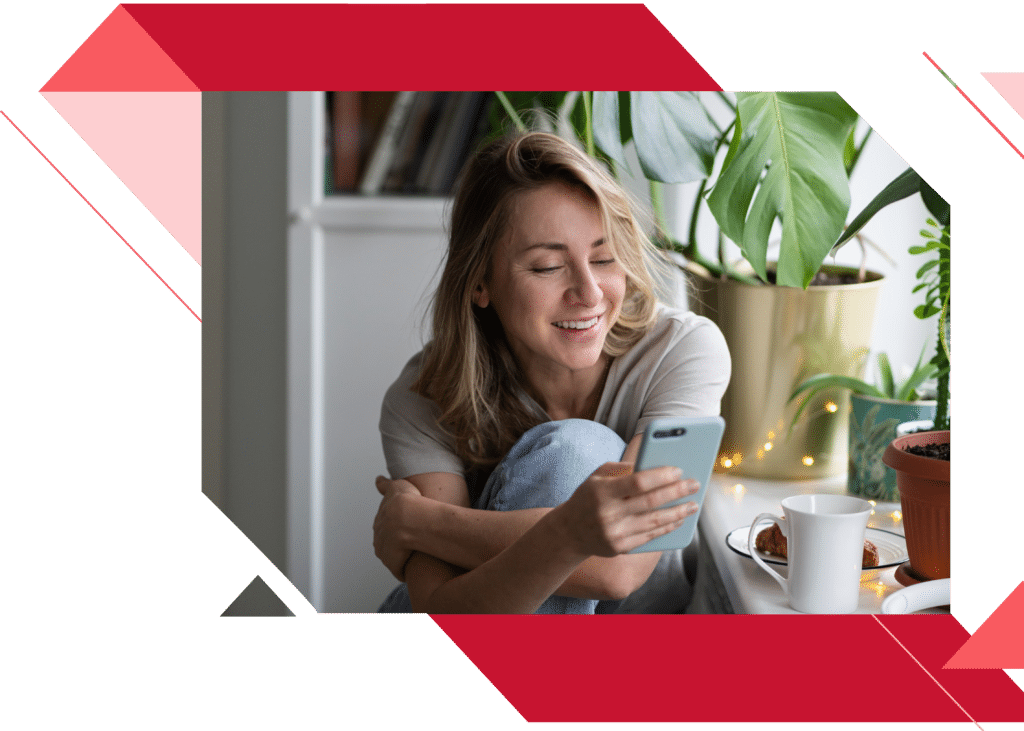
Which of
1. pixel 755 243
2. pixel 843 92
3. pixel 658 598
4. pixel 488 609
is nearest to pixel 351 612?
pixel 488 609

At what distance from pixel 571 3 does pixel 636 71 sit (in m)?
0.08

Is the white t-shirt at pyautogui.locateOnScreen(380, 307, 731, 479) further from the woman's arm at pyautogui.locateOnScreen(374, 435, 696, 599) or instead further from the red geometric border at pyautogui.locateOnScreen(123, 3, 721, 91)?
the red geometric border at pyautogui.locateOnScreen(123, 3, 721, 91)

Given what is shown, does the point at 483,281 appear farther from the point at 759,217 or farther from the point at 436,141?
the point at 759,217

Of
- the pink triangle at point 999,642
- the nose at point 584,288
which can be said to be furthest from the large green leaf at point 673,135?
the pink triangle at point 999,642

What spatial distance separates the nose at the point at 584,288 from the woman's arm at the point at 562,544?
5.7 inches

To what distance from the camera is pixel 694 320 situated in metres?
0.70

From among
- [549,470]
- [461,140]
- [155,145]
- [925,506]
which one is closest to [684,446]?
[549,470]

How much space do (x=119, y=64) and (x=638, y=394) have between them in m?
0.54

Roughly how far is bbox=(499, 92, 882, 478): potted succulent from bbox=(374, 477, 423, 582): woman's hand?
11.4 inches

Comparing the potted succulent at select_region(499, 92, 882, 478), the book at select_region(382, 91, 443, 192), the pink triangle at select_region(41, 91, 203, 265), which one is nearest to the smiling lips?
the potted succulent at select_region(499, 92, 882, 478)

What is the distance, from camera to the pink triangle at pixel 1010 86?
612 millimetres

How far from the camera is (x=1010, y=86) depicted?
616 millimetres

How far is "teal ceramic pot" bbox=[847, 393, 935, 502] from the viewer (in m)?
0.72

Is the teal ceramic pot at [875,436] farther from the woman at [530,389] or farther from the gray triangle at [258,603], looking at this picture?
the gray triangle at [258,603]
